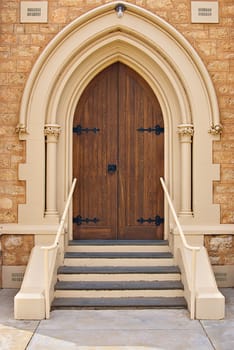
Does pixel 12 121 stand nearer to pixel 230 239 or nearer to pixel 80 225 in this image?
pixel 80 225

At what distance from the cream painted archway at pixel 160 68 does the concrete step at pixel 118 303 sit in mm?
1302

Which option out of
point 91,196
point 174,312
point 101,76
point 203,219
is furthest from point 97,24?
point 174,312

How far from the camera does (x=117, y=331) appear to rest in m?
4.95

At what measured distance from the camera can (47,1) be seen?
6832 millimetres

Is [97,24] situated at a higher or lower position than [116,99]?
higher

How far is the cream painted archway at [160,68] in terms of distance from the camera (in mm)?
6742

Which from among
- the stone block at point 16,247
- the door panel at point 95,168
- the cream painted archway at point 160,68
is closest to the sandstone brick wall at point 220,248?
the cream painted archway at point 160,68

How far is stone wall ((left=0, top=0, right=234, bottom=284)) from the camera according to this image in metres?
6.78

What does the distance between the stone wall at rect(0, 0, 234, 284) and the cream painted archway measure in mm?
130

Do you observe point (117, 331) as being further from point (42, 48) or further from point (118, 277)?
point (42, 48)

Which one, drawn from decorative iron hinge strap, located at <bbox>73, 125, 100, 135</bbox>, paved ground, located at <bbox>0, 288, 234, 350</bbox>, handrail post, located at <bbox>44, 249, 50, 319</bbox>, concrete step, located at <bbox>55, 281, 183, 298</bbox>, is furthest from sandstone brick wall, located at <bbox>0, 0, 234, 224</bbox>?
paved ground, located at <bbox>0, 288, 234, 350</bbox>

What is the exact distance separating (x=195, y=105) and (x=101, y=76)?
4.76ft

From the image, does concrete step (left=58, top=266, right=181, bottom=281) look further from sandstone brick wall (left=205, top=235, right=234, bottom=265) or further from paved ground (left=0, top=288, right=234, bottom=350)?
sandstone brick wall (left=205, top=235, right=234, bottom=265)

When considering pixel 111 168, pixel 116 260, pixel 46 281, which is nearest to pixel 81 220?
pixel 111 168
